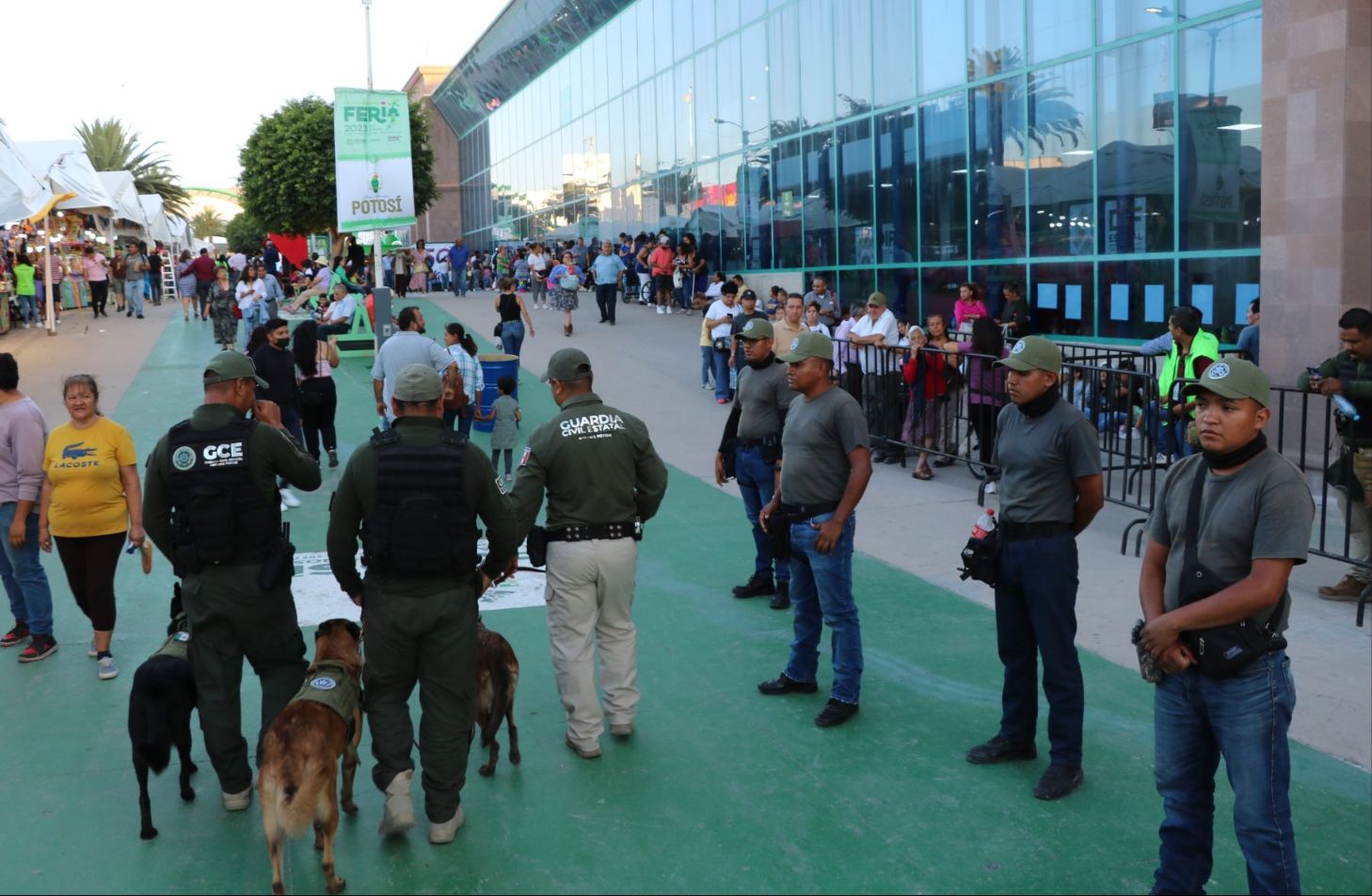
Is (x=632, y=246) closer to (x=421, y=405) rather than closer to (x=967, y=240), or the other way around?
(x=967, y=240)

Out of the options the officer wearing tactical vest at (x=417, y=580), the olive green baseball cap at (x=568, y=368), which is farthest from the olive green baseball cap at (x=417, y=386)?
the olive green baseball cap at (x=568, y=368)

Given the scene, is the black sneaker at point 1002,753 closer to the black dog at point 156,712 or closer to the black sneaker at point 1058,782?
the black sneaker at point 1058,782

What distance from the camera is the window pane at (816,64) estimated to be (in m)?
22.8

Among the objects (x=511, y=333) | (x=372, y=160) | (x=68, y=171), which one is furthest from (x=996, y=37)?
(x=68, y=171)

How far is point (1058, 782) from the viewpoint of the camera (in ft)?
17.3

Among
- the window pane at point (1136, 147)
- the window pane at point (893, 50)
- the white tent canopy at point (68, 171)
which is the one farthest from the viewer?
the white tent canopy at point (68, 171)

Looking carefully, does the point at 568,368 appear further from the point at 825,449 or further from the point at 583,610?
the point at 825,449

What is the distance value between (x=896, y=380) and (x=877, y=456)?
95cm

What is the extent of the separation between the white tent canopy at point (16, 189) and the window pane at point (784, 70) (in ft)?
44.8

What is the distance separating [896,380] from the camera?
12922 millimetres

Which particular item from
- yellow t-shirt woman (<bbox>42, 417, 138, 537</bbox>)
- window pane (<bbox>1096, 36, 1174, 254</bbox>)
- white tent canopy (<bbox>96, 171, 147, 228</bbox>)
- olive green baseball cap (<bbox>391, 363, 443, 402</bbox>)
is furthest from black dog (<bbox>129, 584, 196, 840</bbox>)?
white tent canopy (<bbox>96, 171, 147, 228</bbox>)

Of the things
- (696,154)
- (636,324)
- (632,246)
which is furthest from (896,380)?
(632,246)

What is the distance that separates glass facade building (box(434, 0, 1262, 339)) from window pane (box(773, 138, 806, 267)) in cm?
6

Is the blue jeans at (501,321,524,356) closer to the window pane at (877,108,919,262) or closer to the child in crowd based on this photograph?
the window pane at (877,108,919,262)
